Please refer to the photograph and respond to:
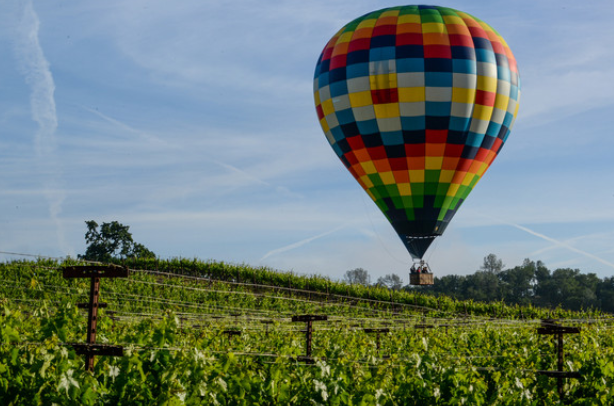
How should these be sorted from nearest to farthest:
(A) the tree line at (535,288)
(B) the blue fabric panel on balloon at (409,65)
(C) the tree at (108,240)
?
(B) the blue fabric panel on balloon at (409,65), (C) the tree at (108,240), (A) the tree line at (535,288)

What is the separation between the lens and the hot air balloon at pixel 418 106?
72.4ft

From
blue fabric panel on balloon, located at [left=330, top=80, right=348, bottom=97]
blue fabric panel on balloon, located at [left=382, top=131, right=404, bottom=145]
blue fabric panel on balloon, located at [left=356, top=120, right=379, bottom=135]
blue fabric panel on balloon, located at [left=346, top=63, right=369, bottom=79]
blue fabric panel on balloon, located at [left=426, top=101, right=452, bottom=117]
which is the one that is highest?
blue fabric panel on balloon, located at [left=346, top=63, right=369, bottom=79]

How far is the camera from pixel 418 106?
72.1ft

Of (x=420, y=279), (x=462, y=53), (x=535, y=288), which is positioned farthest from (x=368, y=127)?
(x=535, y=288)

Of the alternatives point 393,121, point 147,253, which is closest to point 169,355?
point 393,121

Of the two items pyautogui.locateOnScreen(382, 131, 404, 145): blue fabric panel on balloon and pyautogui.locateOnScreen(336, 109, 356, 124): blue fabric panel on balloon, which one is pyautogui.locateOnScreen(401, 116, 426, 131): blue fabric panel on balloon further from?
pyautogui.locateOnScreen(336, 109, 356, 124): blue fabric panel on balloon

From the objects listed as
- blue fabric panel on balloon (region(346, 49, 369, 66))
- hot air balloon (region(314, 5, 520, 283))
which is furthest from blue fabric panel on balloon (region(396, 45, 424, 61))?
blue fabric panel on balloon (region(346, 49, 369, 66))

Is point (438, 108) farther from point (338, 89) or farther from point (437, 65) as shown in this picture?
point (338, 89)

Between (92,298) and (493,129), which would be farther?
(493,129)

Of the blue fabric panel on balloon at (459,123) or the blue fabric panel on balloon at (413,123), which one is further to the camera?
the blue fabric panel on balloon at (459,123)

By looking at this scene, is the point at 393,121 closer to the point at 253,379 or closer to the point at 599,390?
the point at 599,390

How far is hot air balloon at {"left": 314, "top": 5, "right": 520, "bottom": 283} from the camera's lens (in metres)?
22.1

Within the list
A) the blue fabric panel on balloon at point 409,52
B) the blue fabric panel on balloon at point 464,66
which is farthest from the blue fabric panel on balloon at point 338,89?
the blue fabric panel on balloon at point 464,66

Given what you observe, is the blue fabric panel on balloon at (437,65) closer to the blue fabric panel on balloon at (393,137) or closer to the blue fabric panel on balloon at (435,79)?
the blue fabric panel on balloon at (435,79)
